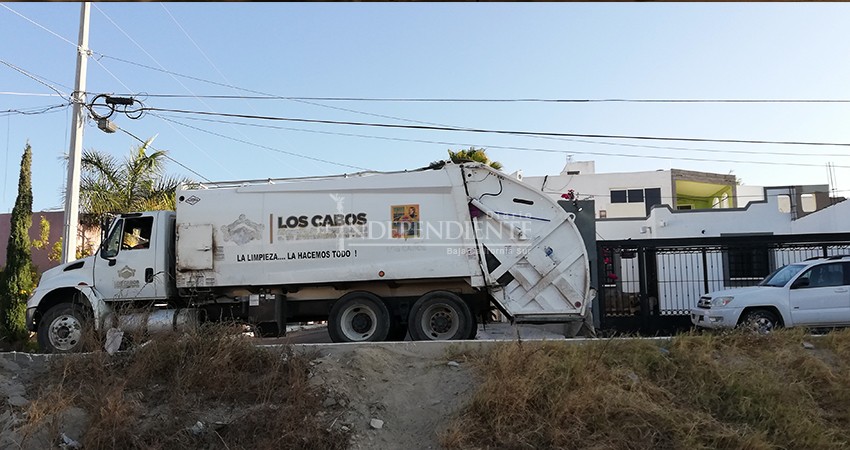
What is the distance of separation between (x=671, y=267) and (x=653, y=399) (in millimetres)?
9336

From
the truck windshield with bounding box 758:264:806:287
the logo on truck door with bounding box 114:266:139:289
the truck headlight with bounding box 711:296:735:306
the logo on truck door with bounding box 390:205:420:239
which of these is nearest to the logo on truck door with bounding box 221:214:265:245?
the logo on truck door with bounding box 114:266:139:289

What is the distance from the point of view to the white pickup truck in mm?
11570

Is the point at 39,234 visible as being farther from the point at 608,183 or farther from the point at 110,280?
the point at 608,183

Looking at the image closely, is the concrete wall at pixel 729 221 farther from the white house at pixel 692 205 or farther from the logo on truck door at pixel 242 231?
the logo on truck door at pixel 242 231

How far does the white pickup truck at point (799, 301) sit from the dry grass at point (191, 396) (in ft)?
27.5

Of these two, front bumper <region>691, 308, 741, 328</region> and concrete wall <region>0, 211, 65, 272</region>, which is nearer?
front bumper <region>691, 308, 741, 328</region>

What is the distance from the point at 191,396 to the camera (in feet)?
24.1

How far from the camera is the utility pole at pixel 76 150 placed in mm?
13867

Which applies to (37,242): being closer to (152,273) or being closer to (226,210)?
(152,273)

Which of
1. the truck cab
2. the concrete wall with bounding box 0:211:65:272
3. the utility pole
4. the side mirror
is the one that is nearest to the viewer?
the truck cab

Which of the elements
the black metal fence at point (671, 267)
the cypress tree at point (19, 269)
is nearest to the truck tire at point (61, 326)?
the cypress tree at point (19, 269)

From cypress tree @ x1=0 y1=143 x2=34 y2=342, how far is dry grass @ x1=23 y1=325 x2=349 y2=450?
711cm

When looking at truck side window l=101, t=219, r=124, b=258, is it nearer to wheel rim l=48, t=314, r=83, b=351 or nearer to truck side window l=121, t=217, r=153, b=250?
truck side window l=121, t=217, r=153, b=250

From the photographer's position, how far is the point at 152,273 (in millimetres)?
11125
